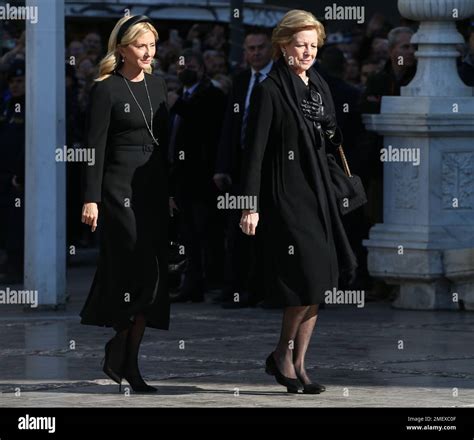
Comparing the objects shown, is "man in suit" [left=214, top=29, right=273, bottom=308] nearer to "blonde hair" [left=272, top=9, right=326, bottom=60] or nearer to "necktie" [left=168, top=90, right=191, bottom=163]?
"necktie" [left=168, top=90, right=191, bottom=163]

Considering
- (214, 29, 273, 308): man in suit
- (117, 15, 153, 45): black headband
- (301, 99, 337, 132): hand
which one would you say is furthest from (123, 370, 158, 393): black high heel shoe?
(214, 29, 273, 308): man in suit

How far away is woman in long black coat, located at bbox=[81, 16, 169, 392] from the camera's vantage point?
32.6 ft

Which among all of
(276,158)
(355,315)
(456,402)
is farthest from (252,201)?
(355,315)

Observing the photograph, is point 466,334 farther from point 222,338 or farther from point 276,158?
point 276,158

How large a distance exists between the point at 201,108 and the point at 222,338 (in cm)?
307

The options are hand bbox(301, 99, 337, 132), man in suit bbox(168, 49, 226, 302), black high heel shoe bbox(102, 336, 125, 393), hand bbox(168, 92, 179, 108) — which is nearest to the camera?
hand bbox(301, 99, 337, 132)

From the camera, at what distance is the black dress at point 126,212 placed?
9938 millimetres

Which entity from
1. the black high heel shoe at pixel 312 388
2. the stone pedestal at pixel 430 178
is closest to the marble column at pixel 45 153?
the stone pedestal at pixel 430 178

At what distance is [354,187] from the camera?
10.0 meters

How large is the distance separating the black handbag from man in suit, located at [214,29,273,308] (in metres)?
3.78

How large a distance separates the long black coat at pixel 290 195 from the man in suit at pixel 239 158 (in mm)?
3885

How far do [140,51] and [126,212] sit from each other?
2.74ft

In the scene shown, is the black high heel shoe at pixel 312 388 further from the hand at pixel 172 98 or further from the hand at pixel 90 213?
the hand at pixel 172 98
